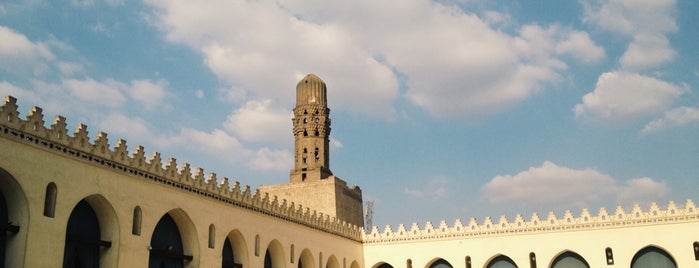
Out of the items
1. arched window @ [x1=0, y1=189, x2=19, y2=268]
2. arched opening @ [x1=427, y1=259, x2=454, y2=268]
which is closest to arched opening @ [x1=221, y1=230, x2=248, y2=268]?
arched window @ [x1=0, y1=189, x2=19, y2=268]

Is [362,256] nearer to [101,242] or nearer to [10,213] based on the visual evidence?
[101,242]

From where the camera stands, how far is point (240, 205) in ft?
102

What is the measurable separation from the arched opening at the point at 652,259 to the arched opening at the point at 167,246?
2406 centimetres

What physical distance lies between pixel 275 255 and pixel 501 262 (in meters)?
14.3

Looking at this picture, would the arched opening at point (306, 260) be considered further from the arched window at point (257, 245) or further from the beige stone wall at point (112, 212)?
the arched window at point (257, 245)

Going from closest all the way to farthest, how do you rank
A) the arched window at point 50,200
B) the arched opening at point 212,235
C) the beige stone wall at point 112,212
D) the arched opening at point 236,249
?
the beige stone wall at point 112,212
the arched window at point 50,200
the arched opening at point 212,235
the arched opening at point 236,249

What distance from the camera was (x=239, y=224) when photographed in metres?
30.6

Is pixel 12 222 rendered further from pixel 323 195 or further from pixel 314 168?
pixel 314 168

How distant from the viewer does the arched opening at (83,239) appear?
21719mm

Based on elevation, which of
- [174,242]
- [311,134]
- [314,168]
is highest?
[311,134]

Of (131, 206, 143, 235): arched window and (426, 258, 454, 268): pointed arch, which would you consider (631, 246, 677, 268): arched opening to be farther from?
(131, 206, 143, 235): arched window

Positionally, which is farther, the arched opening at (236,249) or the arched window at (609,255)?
the arched window at (609,255)

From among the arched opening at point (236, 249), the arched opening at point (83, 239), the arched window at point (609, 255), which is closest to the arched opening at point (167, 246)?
the arched opening at point (83, 239)

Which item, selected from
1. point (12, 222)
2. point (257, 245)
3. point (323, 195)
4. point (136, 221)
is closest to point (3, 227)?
point (12, 222)
